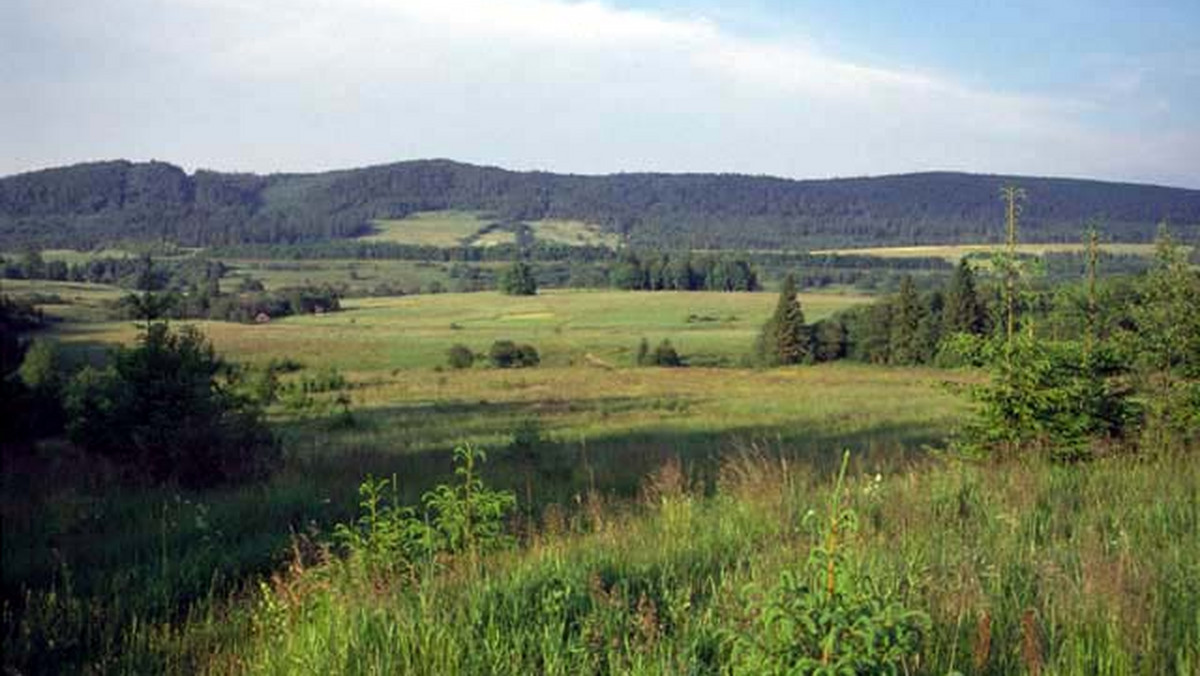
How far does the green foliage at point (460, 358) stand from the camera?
208 feet

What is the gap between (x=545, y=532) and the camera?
282 inches

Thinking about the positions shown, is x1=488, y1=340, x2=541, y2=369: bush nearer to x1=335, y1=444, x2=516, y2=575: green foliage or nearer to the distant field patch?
x1=335, y1=444, x2=516, y2=575: green foliage

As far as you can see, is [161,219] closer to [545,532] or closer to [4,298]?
[4,298]

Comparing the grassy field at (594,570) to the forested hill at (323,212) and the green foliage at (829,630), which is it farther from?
the forested hill at (323,212)

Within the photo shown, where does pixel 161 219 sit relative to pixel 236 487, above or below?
above

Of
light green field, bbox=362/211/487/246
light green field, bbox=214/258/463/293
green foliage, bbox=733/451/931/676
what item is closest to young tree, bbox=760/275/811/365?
light green field, bbox=214/258/463/293

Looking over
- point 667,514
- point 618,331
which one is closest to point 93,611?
point 667,514

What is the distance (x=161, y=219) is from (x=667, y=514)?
139 metres

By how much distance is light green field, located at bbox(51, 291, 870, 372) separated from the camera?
204 feet

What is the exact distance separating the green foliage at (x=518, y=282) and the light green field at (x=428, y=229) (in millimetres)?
50747

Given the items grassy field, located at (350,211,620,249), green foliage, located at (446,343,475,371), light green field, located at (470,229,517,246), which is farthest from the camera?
grassy field, located at (350,211,620,249)

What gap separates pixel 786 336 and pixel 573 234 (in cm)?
11942

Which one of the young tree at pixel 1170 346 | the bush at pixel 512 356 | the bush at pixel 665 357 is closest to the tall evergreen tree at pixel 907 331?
the bush at pixel 665 357

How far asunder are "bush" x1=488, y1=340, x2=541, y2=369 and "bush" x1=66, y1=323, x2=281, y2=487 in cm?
5106
